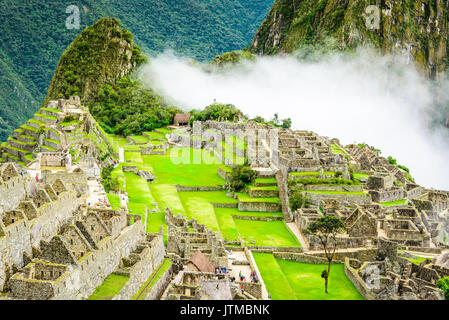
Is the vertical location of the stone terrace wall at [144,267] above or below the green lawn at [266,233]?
above

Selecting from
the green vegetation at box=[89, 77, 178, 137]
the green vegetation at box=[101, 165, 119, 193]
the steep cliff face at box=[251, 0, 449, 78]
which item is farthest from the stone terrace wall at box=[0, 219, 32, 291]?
the steep cliff face at box=[251, 0, 449, 78]

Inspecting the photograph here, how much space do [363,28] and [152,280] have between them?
5619 inches

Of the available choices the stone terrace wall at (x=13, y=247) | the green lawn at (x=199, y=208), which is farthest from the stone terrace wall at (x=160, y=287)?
the green lawn at (x=199, y=208)

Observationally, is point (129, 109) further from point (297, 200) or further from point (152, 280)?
point (152, 280)

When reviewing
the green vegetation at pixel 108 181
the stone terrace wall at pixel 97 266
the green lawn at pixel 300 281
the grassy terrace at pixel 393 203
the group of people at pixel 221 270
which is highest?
the green vegetation at pixel 108 181

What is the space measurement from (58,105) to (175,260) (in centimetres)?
3703

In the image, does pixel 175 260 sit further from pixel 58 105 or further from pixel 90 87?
pixel 90 87

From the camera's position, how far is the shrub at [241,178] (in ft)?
171

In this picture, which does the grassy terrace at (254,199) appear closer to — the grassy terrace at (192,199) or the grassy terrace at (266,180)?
the grassy terrace at (192,199)

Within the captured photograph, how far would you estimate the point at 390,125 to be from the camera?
149 metres

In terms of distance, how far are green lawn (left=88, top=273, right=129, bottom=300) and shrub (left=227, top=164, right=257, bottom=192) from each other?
2756 cm

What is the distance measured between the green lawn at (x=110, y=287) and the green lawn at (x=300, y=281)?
Answer: 8.66 m

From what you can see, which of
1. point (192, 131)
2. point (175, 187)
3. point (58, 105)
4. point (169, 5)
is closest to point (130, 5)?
point (169, 5)

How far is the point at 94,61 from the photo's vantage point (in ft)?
335
